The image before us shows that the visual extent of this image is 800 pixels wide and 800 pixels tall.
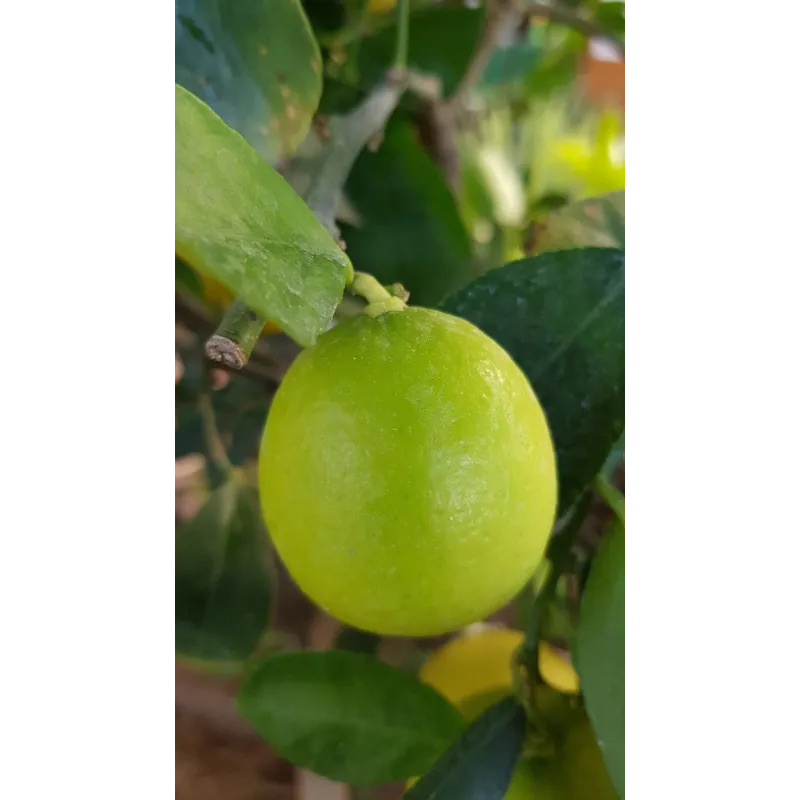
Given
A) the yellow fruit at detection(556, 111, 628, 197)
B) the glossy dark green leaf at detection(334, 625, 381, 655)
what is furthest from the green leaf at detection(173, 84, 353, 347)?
the yellow fruit at detection(556, 111, 628, 197)

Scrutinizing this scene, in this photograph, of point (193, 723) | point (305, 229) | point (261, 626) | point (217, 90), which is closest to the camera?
point (305, 229)

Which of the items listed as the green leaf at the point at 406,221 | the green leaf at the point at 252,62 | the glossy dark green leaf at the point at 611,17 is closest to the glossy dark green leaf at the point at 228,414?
Result: the green leaf at the point at 406,221

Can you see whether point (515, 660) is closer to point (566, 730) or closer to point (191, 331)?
point (566, 730)

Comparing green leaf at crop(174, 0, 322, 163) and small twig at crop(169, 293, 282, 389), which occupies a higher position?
green leaf at crop(174, 0, 322, 163)

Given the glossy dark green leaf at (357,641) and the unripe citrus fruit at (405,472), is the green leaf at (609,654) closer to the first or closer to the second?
the unripe citrus fruit at (405,472)

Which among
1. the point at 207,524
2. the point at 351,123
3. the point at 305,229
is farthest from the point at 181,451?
the point at 305,229

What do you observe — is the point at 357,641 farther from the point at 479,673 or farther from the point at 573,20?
the point at 573,20

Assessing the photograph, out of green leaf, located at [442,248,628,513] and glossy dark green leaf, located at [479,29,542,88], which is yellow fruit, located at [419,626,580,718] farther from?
glossy dark green leaf, located at [479,29,542,88]
